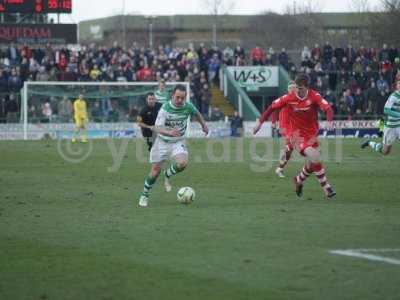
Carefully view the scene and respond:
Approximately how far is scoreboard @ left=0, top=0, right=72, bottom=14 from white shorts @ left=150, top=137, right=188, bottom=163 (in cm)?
2539

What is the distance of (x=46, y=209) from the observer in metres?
14.6

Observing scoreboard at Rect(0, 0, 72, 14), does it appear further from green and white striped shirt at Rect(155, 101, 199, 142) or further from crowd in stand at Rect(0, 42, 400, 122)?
green and white striped shirt at Rect(155, 101, 199, 142)

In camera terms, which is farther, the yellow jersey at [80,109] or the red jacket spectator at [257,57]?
the red jacket spectator at [257,57]

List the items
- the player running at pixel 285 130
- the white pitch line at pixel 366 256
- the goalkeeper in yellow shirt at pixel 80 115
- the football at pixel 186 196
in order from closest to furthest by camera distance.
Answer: the white pitch line at pixel 366 256
the football at pixel 186 196
the player running at pixel 285 130
the goalkeeper in yellow shirt at pixel 80 115

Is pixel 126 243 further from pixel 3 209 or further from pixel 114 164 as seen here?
pixel 114 164

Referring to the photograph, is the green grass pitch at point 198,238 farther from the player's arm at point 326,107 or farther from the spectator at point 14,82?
the spectator at point 14,82

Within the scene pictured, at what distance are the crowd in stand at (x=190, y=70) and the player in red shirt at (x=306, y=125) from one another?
87.1 ft

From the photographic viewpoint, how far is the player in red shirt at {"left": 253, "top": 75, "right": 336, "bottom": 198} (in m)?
15.6

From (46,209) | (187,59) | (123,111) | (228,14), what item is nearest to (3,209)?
(46,209)

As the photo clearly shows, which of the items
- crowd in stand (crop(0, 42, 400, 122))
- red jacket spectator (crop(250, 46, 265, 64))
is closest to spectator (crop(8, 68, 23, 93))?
crowd in stand (crop(0, 42, 400, 122))

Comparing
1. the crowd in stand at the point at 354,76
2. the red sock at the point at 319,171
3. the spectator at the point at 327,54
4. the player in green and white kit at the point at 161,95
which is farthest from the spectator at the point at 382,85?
the red sock at the point at 319,171

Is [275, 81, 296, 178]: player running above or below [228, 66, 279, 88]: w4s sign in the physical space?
below

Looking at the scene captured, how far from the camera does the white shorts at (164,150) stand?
49.5ft

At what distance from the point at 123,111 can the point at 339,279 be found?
1361 inches
